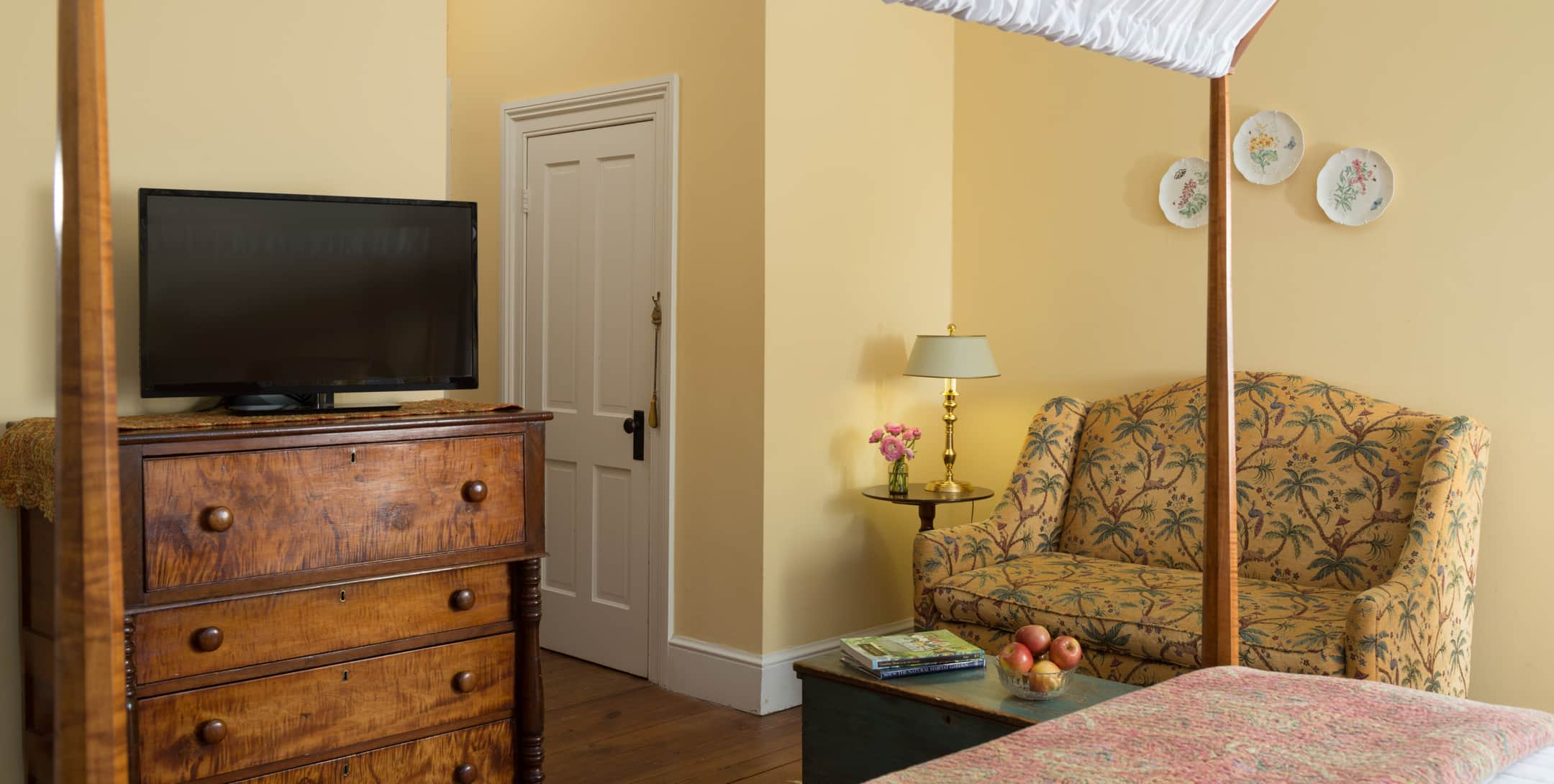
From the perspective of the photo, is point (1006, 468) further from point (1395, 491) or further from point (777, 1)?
point (777, 1)

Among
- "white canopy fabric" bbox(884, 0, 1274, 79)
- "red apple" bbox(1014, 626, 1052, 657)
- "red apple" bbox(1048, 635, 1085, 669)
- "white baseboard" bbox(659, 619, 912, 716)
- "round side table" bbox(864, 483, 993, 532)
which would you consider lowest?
"white baseboard" bbox(659, 619, 912, 716)

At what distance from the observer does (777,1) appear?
160 inches

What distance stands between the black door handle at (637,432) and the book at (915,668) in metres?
1.71

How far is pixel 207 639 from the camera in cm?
243

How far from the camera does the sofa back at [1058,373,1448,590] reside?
3.61 metres

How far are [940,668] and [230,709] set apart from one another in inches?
62.3

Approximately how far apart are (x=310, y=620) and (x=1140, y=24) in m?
2.05

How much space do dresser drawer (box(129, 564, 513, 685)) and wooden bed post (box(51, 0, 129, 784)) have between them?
5.29 feet

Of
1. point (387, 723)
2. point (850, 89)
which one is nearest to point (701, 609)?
point (387, 723)

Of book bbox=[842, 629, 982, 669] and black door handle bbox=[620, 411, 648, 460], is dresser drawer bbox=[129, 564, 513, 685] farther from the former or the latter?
black door handle bbox=[620, 411, 648, 460]

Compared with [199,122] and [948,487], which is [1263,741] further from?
[948,487]

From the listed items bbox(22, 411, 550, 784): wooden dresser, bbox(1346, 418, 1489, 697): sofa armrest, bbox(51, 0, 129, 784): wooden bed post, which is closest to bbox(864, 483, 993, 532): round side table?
bbox(1346, 418, 1489, 697): sofa armrest

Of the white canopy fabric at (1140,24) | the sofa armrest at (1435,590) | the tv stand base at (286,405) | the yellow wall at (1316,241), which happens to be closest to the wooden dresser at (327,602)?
the tv stand base at (286,405)

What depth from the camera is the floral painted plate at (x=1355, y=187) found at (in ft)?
12.5
